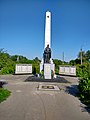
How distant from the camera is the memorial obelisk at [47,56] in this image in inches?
842

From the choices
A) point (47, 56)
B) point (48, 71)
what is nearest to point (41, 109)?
point (48, 71)

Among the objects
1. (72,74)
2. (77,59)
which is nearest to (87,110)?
(72,74)

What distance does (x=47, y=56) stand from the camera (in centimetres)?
2289

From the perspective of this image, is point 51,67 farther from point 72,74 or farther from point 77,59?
point 77,59

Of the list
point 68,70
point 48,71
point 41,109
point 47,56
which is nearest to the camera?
point 41,109

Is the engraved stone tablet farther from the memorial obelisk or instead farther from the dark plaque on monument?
the dark plaque on monument

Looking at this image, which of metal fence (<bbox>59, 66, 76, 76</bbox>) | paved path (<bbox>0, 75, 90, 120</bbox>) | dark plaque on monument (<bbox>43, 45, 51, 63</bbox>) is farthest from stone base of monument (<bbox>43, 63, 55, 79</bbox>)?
paved path (<bbox>0, 75, 90, 120</bbox>)

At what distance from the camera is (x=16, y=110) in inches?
294

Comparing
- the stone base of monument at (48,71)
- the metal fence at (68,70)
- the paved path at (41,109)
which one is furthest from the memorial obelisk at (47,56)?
the paved path at (41,109)

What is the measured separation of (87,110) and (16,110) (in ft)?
9.62

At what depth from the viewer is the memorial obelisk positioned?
21378 millimetres

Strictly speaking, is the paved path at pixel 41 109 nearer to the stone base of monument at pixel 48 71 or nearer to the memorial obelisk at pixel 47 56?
the stone base of monument at pixel 48 71

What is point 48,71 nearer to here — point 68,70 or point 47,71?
point 47,71

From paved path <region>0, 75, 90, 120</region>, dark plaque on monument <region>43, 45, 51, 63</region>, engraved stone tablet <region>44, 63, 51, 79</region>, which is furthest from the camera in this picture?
dark plaque on monument <region>43, 45, 51, 63</region>
